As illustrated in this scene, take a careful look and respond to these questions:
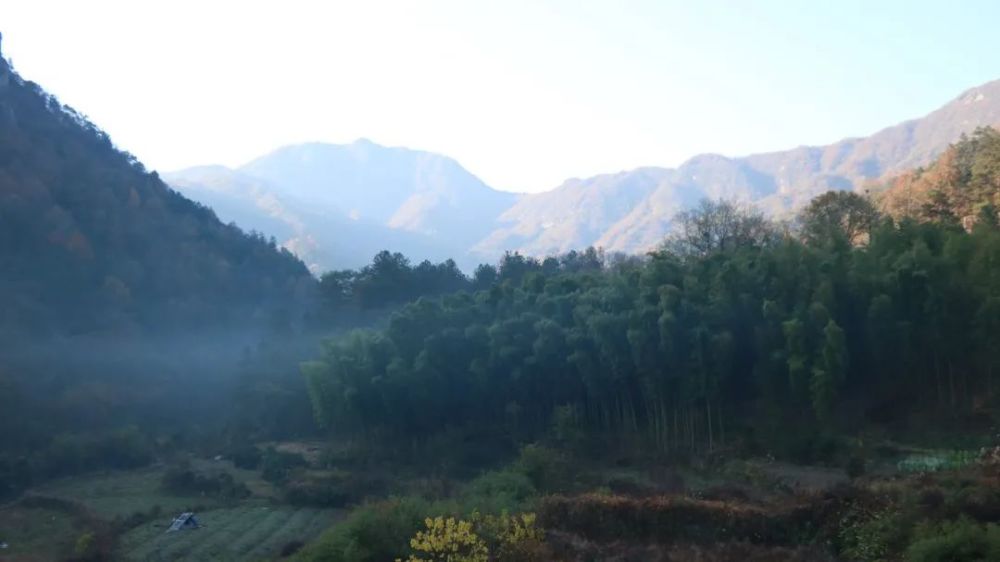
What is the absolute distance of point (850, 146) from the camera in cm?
18712

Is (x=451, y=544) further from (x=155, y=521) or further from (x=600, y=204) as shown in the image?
(x=600, y=204)

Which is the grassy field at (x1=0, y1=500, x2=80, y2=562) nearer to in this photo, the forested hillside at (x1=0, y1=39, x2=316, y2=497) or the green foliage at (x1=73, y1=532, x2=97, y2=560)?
the green foliage at (x1=73, y1=532, x2=97, y2=560)

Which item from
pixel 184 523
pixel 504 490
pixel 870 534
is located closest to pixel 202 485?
pixel 184 523

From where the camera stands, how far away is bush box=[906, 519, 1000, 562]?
26.0ft

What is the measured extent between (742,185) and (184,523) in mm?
178411

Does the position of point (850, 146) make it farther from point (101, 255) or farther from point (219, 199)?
point (101, 255)

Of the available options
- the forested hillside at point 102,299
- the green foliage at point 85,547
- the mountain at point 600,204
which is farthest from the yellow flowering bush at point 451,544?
the mountain at point 600,204

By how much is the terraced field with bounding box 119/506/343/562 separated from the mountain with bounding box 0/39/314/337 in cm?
1691

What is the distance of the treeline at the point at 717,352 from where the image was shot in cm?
2016

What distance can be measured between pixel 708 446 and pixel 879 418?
162 inches

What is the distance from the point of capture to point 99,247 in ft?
130

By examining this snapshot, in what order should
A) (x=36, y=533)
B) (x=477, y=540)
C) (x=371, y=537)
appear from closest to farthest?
(x=477, y=540)
(x=371, y=537)
(x=36, y=533)

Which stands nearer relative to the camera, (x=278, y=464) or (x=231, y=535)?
(x=231, y=535)

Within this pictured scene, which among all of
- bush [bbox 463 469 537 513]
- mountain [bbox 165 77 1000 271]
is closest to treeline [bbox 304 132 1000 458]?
bush [bbox 463 469 537 513]
